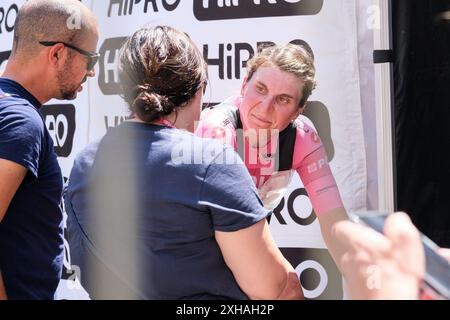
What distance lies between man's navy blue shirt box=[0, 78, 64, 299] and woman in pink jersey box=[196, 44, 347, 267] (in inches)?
21.4

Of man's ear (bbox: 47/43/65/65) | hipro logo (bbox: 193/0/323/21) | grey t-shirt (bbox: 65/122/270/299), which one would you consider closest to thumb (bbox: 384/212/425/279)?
grey t-shirt (bbox: 65/122/270/299)

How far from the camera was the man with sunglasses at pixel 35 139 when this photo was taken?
1.38 metres

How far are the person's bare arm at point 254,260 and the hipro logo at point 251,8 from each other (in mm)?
956

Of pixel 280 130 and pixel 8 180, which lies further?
pixel 280 130

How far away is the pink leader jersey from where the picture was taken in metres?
1.97

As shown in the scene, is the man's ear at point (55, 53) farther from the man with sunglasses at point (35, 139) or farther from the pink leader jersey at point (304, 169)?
the pink leader jersey at point (304, 169)

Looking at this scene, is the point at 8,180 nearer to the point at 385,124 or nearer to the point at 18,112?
the point at 18,112

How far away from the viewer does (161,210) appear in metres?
1.27

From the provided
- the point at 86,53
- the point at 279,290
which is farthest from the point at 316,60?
the point at 279,290

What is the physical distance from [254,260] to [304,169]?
31.7 inches

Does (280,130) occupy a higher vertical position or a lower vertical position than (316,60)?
lower

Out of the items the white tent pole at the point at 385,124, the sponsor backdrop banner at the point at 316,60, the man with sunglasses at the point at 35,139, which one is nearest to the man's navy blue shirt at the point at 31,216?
the man with sunglasses at the point at 35,139

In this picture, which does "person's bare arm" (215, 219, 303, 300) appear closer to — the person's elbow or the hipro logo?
the person's elbow
